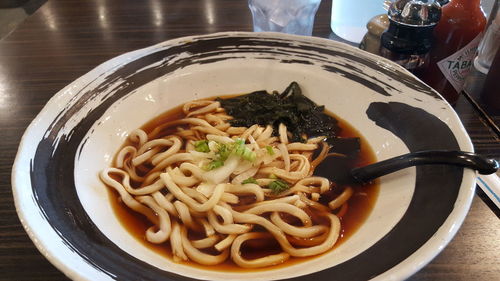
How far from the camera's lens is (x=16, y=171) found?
121 cm

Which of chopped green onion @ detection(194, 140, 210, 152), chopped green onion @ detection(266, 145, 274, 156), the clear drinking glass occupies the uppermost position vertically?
the clear drinking glass

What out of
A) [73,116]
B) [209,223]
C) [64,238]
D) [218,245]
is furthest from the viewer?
Answer: [73,116]

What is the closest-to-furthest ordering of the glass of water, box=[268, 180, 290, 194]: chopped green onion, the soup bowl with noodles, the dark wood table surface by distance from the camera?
the soup bowl with noodles
the dark wood table surface
box=[268, 180, 290, 194]: chopped green onion
the glass of water

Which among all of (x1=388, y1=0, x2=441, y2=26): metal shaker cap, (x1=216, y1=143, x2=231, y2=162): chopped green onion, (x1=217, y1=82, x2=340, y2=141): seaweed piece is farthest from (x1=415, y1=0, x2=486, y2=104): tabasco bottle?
(x1=216, y1=143, x2=231, y2=162): chopped green onion

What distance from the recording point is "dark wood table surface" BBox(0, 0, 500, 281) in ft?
4.02

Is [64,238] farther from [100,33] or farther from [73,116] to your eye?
[100,33]

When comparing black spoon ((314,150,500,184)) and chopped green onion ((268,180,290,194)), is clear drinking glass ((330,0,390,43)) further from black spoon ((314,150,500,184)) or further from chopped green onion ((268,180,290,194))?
chopped green onion ((268,180,290,194))

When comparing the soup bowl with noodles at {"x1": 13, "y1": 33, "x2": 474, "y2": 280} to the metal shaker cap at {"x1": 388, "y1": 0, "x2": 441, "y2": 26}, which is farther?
the metal shaker cap at {"x1": 388, "y1": 0, "x2": 441, "y2": 26}

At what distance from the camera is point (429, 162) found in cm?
128

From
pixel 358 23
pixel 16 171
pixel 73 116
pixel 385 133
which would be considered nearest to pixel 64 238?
A: pixel 16 171

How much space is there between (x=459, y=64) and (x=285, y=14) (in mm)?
1126

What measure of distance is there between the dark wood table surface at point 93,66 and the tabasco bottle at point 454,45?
0.17 metres

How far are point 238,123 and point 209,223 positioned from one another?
0.68m

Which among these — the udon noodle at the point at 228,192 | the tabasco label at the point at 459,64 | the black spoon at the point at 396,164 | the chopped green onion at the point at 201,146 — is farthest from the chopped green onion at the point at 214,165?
the tabasco label at the point at 459,64
